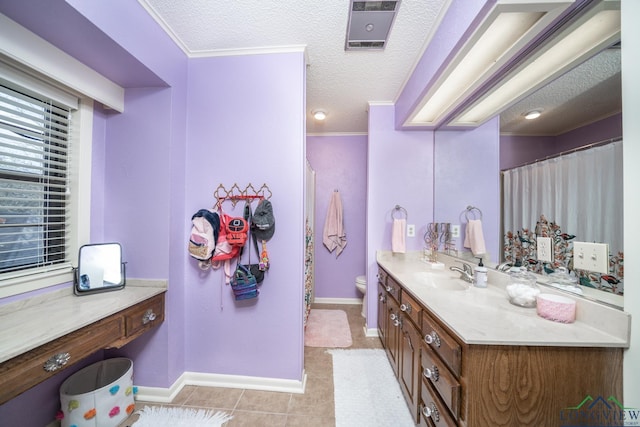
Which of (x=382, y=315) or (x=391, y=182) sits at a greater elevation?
(x=391, y=182)

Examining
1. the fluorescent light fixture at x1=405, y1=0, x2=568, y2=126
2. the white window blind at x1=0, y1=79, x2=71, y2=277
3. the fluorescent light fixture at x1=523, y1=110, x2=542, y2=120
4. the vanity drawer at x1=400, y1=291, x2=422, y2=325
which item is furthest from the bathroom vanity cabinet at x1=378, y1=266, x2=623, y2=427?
the white window blind at x1=0, y1=79, x2=71, y2=277

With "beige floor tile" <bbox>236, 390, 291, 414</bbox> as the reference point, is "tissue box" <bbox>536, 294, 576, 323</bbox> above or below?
above

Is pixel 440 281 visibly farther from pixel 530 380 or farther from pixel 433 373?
pixel 530 380

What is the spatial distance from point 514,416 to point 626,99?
1235mm

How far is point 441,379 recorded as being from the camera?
38.3 inches

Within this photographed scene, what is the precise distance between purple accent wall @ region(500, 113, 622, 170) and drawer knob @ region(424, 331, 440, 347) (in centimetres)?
109

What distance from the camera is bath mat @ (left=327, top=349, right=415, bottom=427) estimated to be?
4.57 feet

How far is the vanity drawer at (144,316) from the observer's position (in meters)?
1.29

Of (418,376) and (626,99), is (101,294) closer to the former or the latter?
(418,376)

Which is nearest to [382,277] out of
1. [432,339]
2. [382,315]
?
[382,315]

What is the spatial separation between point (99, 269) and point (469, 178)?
2.93 m

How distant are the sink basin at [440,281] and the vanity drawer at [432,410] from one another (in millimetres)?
560

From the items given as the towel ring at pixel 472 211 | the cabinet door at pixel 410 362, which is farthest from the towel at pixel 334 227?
the cabinet door at pixel 410 362

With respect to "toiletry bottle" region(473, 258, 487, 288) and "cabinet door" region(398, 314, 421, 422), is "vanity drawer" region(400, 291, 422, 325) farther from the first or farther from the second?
"toiletry bottle" region(473, 258, 487, 288)
